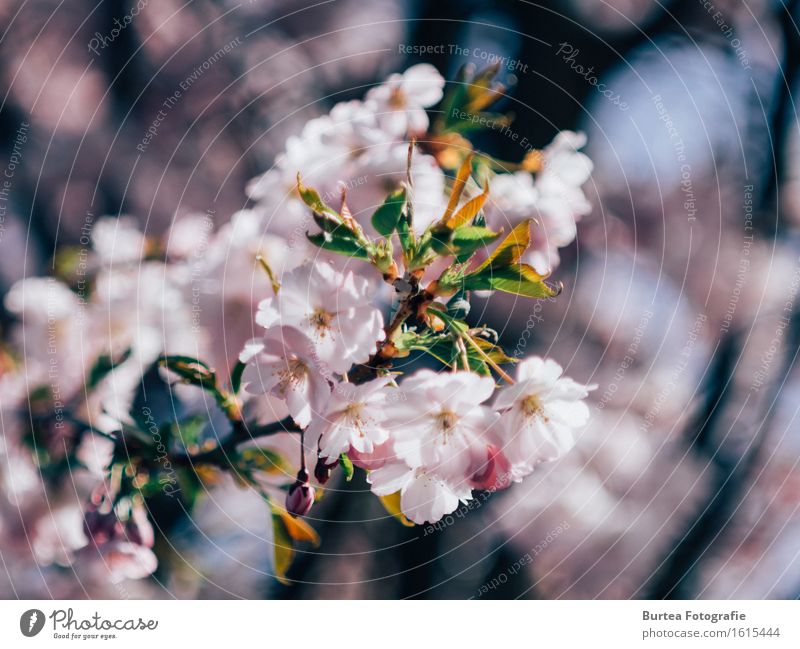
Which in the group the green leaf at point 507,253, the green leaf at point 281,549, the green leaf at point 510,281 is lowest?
the green leaf at point 281,549

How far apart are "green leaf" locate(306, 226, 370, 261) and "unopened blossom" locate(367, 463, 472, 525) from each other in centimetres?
17

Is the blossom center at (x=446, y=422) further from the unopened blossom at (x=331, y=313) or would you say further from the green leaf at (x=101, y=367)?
the green leaf at (x=101, y=367)

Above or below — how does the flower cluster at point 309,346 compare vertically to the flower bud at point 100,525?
above

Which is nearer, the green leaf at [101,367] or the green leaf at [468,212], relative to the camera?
the green leaf at [468,212]

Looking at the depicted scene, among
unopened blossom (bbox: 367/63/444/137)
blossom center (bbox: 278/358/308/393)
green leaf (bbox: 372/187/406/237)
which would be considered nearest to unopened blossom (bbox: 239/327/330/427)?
blossom center (bbox: 278/358/308/393)

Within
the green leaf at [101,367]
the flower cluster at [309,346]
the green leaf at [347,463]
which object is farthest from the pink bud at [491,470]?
the green leaf at [101,367]

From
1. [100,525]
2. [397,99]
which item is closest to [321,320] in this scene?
[397,99]

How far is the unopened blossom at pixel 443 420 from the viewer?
429mm

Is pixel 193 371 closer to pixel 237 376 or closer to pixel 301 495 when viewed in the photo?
pixel 237 376

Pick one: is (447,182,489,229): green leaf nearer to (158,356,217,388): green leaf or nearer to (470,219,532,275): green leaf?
(470,219,532,275): green leaf

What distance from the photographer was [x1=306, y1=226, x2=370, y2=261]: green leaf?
0.45m

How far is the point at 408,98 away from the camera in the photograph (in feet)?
1.74

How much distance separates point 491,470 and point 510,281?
0.15 m
